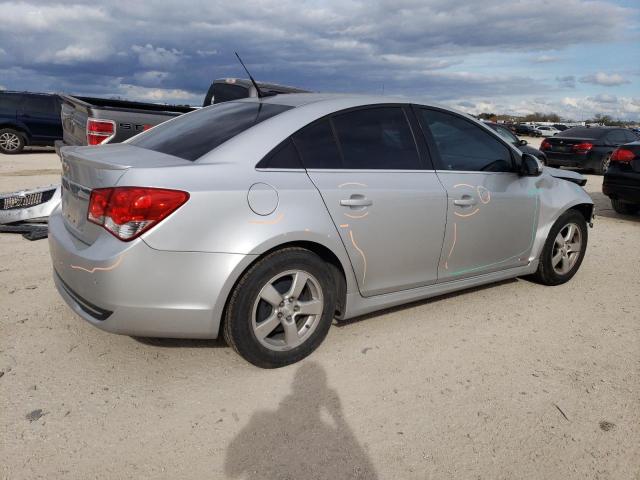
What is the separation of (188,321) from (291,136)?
3.96 feet

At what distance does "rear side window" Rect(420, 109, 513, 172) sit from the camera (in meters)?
3.79

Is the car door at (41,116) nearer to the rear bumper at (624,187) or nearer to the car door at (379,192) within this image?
the rear bumper at (624,187)

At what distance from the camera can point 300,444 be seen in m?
2.44

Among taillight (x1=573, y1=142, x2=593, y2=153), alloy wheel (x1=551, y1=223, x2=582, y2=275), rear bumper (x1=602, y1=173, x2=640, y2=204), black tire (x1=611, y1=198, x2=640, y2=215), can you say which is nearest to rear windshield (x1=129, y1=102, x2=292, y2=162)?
alloy wheel (x1=551, y1=223, x2=582, y2=275)

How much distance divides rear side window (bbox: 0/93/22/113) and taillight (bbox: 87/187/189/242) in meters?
15.2

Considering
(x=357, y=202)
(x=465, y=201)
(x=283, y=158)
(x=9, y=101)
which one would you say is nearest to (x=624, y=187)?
(x=465, y=201)

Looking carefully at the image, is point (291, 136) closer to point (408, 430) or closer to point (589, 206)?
point (408, 430)

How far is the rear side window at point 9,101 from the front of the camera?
15.1 meters

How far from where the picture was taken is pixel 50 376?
293 centimetres

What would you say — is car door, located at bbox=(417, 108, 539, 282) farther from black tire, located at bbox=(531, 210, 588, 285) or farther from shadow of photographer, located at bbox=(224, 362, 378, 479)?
shadow of photographer, located at bbox=(224, 362, 378, 479)

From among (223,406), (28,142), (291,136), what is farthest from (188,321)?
(28,142)

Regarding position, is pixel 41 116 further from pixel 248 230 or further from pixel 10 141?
pixel 248 230

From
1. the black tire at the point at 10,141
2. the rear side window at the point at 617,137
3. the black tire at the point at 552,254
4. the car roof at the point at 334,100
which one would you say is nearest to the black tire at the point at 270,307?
the car roof at the point at 334,100

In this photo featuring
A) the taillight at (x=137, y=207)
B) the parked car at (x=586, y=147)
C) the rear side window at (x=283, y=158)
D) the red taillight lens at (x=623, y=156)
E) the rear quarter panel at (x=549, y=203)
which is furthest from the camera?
the parked car at (x=586, y=147)
